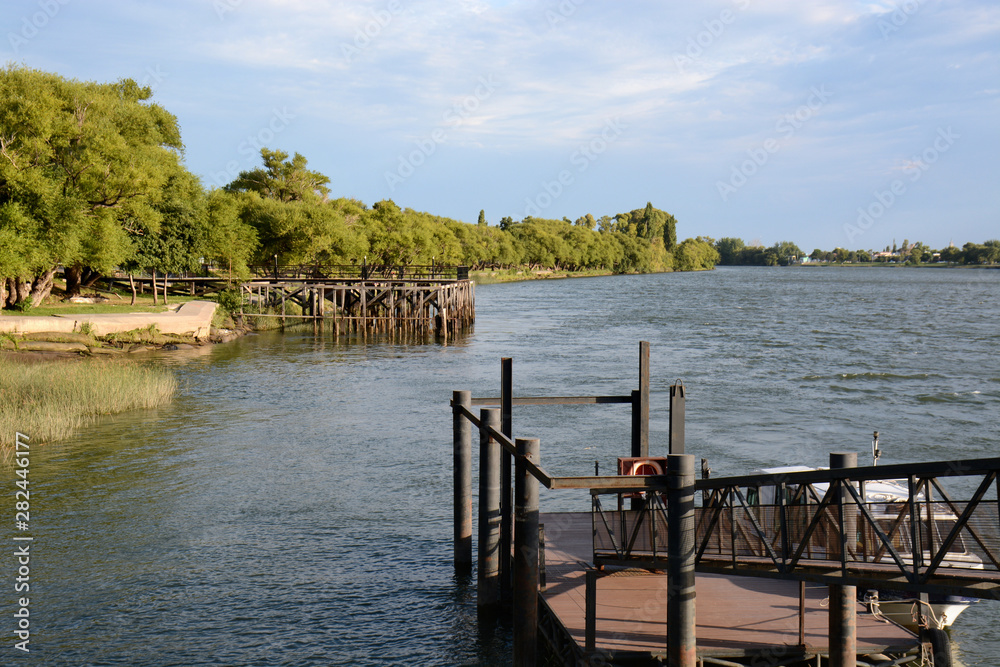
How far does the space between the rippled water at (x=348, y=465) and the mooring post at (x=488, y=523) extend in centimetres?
42

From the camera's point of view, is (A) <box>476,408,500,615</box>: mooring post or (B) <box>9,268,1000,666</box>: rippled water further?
(B) <box>9,268,1000,666</box>: rippled water

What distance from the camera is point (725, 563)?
8.14 m

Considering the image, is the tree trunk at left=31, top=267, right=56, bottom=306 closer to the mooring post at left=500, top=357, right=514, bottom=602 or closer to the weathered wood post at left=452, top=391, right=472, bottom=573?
the weathered wood post at left=452, top=391, right=472, bottom=573

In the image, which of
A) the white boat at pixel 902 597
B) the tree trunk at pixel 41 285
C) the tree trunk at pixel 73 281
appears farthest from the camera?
the tree trunk at pixel 73 281

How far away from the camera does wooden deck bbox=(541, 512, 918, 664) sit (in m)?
7.92

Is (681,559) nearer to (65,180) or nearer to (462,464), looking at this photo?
(462,464)

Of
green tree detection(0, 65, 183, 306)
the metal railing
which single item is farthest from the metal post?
green tree detection(0, 65, 183, 306)

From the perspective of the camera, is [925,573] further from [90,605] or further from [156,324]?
[156,324]

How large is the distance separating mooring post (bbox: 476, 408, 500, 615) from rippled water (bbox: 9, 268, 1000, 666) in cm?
42

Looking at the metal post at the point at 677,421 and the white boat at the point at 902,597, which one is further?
the metal post at the point at 677,421

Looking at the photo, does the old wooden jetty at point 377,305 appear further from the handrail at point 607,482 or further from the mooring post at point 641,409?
the handrail at point 607,482

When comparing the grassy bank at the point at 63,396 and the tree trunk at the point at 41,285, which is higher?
the tree trunk at the point at 41,285

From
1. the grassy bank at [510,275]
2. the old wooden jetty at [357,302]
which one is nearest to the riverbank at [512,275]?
the grassy bank at [510,275]

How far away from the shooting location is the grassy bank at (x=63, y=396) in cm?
1959
